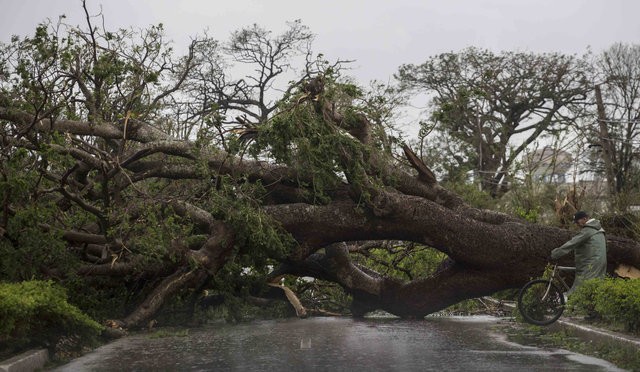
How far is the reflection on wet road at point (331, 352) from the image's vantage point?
998cm

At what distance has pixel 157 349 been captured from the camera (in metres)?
12.4

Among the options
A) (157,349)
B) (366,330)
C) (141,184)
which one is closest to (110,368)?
(157,349)

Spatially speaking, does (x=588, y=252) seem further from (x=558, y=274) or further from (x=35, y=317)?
(x=35, y=317)

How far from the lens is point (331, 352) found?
1155cm

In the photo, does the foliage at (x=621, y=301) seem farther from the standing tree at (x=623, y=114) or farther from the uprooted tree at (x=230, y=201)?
the standing tree at (x=623, y=114)

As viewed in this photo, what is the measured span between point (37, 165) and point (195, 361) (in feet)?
21.4

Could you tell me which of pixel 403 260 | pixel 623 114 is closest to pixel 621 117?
pixel 623 114

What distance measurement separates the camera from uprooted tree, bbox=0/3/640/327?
14.9 m

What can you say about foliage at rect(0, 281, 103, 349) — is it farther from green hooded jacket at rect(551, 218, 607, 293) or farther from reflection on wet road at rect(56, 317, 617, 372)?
green hooded jacket at rect(551, 218, 607, 293)

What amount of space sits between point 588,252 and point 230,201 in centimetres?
602

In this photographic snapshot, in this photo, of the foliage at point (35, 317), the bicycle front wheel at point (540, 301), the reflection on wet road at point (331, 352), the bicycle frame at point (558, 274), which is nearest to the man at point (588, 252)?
the bicycle frame at point (558, 274)

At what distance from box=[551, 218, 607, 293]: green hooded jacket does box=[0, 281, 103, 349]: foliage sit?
24.4ft

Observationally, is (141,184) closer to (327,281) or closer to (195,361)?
(327,281)

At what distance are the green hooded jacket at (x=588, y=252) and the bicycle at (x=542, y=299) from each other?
201 millimetres
